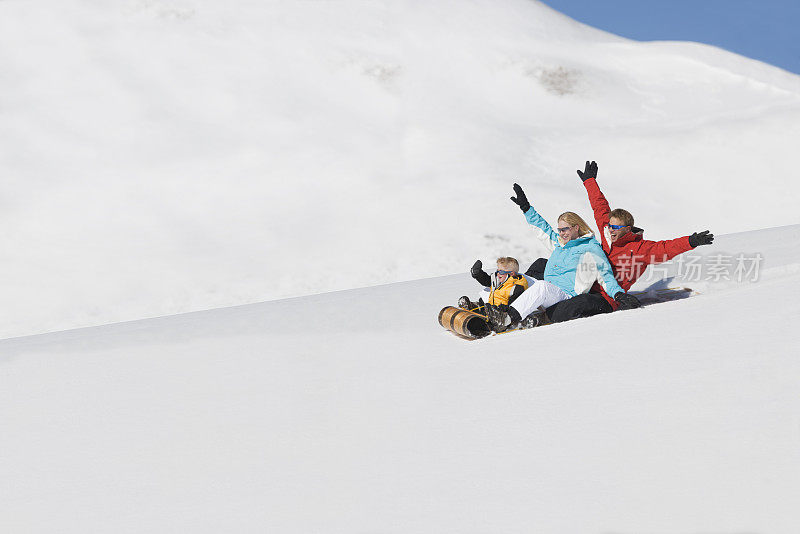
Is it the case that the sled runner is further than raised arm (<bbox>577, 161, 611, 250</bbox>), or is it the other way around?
raised arm (<bbox>577, 161, 611, 250</bbox>)

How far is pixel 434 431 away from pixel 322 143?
2084 cm

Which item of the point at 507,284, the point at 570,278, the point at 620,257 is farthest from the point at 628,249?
the point at 507,284

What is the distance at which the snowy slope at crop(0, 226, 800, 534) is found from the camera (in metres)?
3.45

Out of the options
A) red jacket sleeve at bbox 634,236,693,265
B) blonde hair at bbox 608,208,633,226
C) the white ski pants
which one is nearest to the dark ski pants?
the white ski pants

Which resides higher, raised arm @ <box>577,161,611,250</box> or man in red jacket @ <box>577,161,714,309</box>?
raised arm @ <box>577,161,611,250</box>

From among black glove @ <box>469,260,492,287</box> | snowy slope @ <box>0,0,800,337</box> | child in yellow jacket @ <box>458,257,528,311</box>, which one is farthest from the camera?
snowy slope @ <box>0,0,800,337</box>

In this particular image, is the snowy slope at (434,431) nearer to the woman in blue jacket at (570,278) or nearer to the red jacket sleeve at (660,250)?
the woman in blue jacket at (570,278)

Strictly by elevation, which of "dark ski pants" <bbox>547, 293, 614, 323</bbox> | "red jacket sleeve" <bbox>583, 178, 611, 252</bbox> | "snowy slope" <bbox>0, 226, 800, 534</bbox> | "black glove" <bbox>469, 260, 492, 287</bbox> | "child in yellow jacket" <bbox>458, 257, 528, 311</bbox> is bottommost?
"snowy slope" <bbox>0, 226, 800, 534</bbox>

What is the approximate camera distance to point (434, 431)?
439 cm

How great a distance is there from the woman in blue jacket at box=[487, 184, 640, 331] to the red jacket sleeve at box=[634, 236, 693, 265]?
0.29 m

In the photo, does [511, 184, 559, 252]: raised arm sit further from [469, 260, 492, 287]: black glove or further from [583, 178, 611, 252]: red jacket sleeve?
[469, 260, 492, 287]: black glove

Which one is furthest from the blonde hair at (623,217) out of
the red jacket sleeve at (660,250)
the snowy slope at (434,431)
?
the snowy slope at (434,431)

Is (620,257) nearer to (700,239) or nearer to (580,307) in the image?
(580,307)

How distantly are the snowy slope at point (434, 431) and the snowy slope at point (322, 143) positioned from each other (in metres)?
10.1
